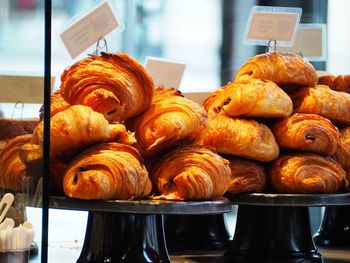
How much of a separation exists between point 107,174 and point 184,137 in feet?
0.63

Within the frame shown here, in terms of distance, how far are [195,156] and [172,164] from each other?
0.14 feet

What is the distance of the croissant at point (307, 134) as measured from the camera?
161cm

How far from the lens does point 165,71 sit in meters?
1.88

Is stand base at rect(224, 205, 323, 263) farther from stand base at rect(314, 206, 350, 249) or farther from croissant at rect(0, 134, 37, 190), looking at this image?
croissant at rect(0, 134, 37, 190)

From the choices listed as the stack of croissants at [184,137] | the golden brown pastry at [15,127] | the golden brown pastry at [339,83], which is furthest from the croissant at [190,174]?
the golden brown pastry at [339,83]

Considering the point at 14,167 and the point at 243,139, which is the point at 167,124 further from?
the point at 14,167

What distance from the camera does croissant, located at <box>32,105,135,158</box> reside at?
4.36 ft

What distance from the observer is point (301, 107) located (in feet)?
5.61

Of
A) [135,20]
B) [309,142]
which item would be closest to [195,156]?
[309,142]

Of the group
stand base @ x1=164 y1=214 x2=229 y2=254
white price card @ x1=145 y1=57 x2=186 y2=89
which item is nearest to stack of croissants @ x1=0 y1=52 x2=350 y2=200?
white price card @ x1=145 y1=57 x2=186 y2=89

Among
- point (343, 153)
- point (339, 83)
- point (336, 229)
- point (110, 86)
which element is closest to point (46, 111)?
point (110, 86)

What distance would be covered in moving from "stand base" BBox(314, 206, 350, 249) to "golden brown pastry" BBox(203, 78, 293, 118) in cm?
50

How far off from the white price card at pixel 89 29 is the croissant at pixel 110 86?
9 cm

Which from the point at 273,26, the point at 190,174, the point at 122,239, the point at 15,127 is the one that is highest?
the point at 273,26
